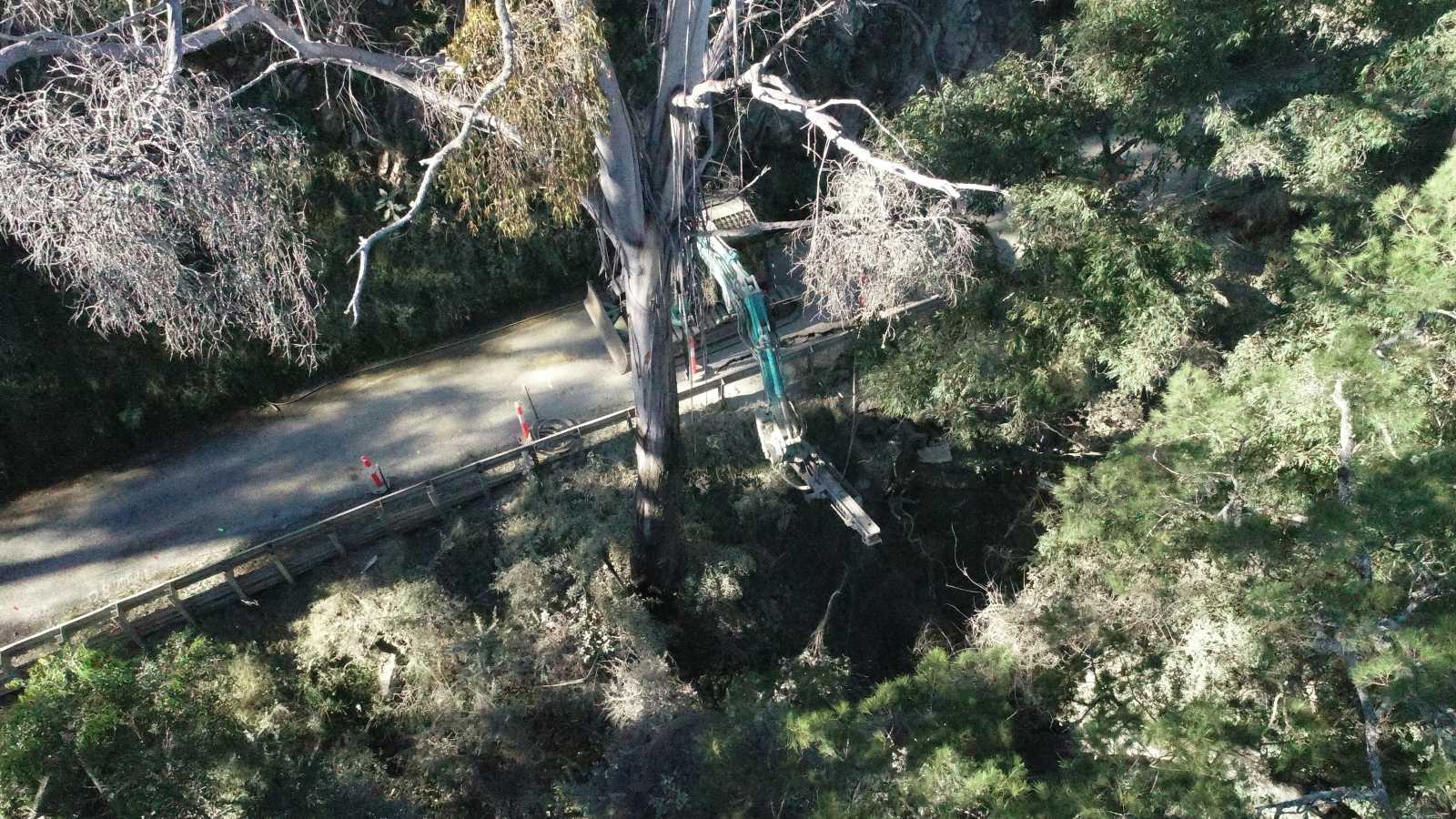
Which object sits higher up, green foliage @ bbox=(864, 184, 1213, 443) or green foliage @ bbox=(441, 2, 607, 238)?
green foliage @ bbox=(441, 2, 607, 238)

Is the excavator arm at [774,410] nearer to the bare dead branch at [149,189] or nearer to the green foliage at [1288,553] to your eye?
the green foliage at [1288,553]

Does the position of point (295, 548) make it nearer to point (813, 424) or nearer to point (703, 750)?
point (703, 750)

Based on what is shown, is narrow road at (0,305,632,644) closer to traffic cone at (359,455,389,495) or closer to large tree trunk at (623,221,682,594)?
traffic cone at (359,455,389,495)

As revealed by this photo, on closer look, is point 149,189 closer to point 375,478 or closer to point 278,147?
point 278,147

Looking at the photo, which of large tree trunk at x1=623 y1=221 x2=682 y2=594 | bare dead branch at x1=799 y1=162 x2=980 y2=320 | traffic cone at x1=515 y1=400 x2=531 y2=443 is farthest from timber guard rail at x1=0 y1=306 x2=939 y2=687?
bare dead branch at x1=799 y1=162 x2=980 y2=320

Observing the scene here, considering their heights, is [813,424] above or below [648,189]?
below

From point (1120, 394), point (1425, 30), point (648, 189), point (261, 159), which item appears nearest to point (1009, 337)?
point (1120, 394)

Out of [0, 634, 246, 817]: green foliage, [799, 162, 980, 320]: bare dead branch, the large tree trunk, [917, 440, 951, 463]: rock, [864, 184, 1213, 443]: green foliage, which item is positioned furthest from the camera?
[917, 440, 951, 463]: rock
